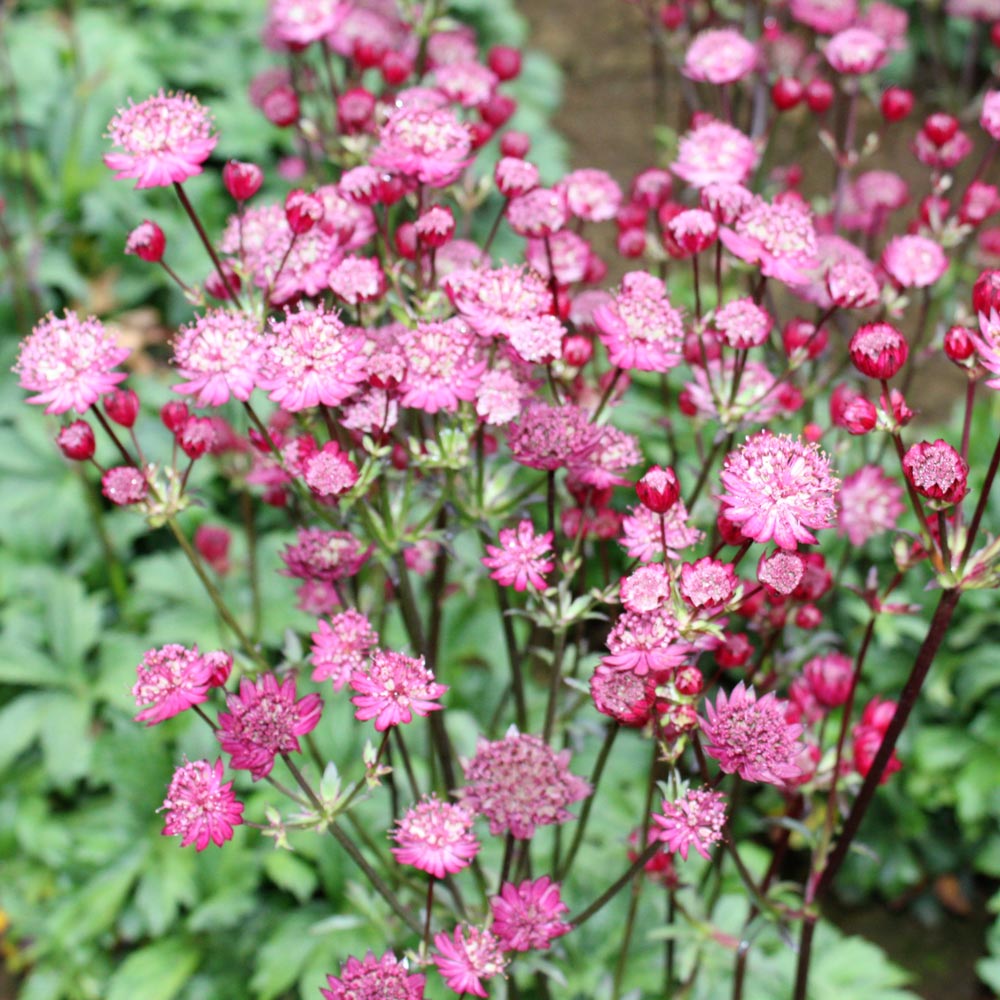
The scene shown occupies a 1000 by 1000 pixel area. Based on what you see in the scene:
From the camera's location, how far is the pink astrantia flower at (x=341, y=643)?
1.43m

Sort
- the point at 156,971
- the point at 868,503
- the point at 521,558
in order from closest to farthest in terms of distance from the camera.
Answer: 1. the point at 521,558
2. the point at 868,503
3. the point at 156,971

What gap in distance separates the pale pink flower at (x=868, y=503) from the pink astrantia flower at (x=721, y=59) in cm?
78

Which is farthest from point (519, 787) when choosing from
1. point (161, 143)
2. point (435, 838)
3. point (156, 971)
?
point (156, 971)

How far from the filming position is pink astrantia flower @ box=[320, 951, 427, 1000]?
127 centimetres

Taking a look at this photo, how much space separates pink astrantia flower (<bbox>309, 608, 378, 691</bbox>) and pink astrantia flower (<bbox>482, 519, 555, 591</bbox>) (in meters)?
0.18

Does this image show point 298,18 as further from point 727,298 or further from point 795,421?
point 727,298

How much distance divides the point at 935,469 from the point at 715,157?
0.74 metres

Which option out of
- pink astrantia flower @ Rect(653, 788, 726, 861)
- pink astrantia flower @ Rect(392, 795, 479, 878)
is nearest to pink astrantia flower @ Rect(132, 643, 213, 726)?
pink astrantia flower @ Rect(392, 795, 479, 878)

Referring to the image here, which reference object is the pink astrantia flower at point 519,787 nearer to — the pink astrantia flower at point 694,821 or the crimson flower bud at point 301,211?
the pink astrantia flower at point 694,821

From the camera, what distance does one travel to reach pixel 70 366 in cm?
149

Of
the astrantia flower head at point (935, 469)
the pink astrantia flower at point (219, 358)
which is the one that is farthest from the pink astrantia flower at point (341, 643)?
the astrantia flower head at point (935, 469)

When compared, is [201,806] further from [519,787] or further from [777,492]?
[777,492]

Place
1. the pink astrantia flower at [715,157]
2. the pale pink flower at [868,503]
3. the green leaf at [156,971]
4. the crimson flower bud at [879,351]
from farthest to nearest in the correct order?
the green leaf at [156,971]
the pale pink flower at [868,503]
the pink astrantia flower at [715,157]
the crimson flower bud at [879,351]

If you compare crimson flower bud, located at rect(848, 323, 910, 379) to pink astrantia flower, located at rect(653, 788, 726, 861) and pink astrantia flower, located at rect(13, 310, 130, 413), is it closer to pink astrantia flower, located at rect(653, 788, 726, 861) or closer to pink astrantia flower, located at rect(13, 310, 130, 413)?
pink astrantia flower, located at rect(653, 788, 726, 861)
